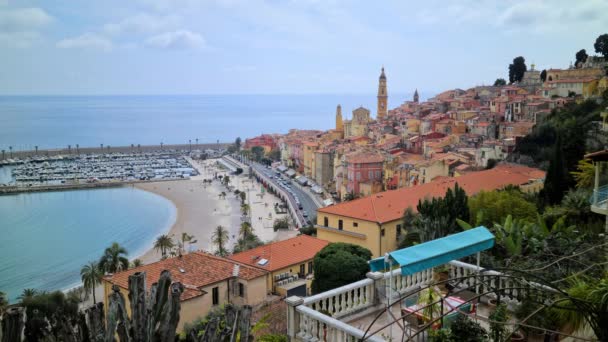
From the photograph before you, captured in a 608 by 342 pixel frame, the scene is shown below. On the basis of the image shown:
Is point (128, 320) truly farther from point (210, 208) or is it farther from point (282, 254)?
point (210, 208)

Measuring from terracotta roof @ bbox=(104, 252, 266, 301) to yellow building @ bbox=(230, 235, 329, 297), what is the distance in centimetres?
101

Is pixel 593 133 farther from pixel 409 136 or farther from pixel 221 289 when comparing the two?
pixel 409 136

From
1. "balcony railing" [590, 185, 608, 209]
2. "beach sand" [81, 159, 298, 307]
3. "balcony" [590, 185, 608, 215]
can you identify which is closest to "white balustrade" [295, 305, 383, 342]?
"balcony" [590, 185, 608, 215]

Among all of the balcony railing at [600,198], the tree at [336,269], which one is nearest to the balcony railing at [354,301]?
the balcony railing at [600,198]

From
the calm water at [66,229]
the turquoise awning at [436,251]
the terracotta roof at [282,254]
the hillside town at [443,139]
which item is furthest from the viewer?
the hillside town at [443,139]

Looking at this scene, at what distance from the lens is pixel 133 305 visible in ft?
15.7

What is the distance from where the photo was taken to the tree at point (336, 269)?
18447 mm

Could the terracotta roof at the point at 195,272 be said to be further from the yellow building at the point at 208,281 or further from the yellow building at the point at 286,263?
the yellow building at the point at 286,263

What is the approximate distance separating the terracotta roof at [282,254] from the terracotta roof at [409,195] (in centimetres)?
323

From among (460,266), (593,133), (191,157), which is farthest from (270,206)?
(191,157)

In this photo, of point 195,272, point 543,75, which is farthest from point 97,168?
point 195,272

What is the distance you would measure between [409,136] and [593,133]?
3966 cm

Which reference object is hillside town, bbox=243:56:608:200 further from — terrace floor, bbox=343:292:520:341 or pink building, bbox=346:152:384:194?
terrace floor, bbox=343:292:520:341

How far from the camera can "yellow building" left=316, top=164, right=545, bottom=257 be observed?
2644 cm
